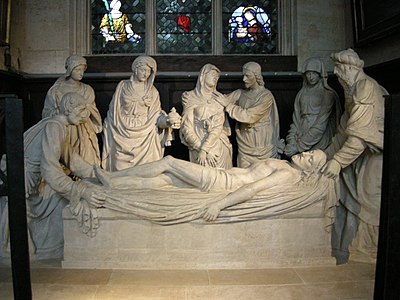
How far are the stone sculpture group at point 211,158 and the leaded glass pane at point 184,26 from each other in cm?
171

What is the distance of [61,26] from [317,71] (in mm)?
3560

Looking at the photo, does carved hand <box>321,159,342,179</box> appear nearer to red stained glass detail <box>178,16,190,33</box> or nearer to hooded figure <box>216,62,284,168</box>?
hooded figure <box>216,62,284,168</box>

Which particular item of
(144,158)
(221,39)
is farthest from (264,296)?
(221,39)

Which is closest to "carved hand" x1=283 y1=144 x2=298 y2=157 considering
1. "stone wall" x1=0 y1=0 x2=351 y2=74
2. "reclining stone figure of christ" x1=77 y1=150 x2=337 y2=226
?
"reclining stone figure of christ" x1=77 y1=150 x2=337 y2=226

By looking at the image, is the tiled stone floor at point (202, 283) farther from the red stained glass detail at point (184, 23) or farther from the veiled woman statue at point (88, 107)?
the red stained glass detail at point (184, 23)

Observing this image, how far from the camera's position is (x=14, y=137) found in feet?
7.64

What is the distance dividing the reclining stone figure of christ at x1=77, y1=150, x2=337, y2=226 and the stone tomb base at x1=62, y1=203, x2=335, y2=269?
89mm

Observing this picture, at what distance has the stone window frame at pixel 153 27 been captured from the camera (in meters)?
6.59

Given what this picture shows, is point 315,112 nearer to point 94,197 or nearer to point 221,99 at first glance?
point 221,99

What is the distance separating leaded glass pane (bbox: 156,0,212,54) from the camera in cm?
687

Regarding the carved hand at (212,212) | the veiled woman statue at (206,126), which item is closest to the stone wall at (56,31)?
the veiled woman statue at (206,126)

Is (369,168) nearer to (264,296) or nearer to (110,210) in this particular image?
(264,296)

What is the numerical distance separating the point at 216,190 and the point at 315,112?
168 centimetres

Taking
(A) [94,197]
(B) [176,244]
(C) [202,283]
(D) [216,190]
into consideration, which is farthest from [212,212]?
(A) [94,197]
